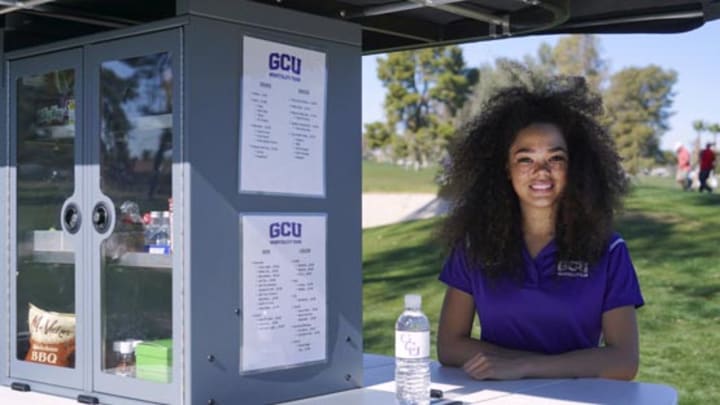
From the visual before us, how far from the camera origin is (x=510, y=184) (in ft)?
10.4

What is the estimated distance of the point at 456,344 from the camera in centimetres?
305

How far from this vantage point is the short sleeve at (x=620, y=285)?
2.83 meters

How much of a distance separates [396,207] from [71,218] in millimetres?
15850

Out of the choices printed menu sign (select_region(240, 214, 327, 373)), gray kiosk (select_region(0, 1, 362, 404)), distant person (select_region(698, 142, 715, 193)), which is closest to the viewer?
gray kiosk (select_region(0, 1, 362, 404))

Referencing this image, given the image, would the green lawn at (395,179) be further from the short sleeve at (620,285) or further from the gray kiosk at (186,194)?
the gray kiosk at (186,194)

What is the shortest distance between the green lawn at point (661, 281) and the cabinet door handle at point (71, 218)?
5.10 meters

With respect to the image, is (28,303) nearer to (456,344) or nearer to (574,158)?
(456,344)

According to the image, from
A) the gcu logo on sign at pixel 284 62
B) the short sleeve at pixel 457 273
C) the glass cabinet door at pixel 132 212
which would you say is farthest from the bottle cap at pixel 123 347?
the short sleeve at pixel 457 273

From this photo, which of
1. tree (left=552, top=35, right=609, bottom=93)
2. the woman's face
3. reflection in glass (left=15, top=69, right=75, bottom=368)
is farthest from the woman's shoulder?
tree (left=552, top=35, right=609, bottom=93)

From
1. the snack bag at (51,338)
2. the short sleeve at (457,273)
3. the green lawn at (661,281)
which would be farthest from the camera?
the green lawn at (661,281)

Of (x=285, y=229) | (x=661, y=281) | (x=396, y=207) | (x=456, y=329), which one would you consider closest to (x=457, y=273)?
(x=456, y=329)

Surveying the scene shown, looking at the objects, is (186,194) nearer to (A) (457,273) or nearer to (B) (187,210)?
(B) (187,210)

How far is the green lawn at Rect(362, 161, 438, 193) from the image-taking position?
63.5 ft

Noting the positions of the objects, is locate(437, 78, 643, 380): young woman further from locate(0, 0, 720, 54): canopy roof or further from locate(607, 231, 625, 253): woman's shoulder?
locate(0, 0, 720, 54): canopy roof
